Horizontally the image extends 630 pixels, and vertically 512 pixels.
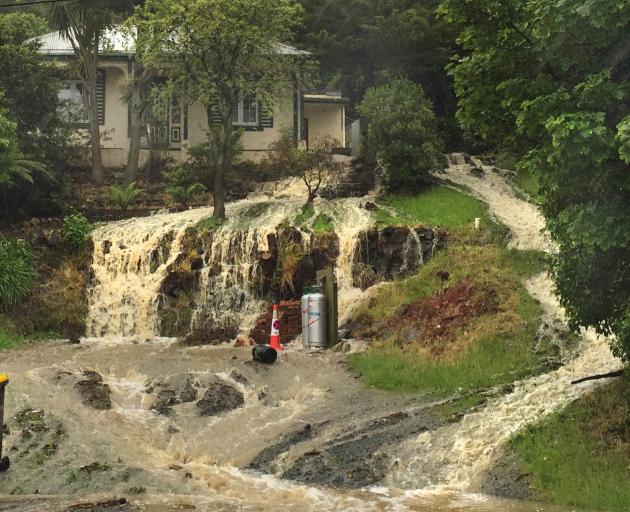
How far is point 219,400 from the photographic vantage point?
490 inches

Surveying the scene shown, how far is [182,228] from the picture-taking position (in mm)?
21594

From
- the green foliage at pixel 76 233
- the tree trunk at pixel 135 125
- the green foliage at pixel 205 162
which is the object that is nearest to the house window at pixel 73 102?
the tree trunk at pixel 135 125

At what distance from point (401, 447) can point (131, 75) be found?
24.7m

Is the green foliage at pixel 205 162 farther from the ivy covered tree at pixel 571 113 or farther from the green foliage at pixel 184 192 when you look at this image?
the ivy covered tree at pixel 571 113

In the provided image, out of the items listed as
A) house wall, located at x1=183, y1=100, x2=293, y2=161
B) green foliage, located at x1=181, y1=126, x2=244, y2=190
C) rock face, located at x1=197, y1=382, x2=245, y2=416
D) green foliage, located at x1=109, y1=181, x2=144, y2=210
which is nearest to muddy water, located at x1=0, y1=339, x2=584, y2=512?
rock face, located at x1=197, y1=382, x2=245, y2=416

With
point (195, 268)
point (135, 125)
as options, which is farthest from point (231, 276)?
point (135, 125)

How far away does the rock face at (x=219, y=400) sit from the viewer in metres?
12.1

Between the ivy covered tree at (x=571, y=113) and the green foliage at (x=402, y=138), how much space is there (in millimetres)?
14097

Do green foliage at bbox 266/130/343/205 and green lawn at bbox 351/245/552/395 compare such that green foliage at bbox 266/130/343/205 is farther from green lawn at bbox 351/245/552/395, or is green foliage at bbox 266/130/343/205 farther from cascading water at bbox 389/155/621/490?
cascading water at bbox 389/155/621/490

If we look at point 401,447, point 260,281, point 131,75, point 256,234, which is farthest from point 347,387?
point 131,75

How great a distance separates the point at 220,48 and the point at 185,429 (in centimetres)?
1498

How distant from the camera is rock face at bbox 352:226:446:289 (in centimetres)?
1975

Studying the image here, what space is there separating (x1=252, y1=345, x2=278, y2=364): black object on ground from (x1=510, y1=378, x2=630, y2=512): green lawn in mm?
6106

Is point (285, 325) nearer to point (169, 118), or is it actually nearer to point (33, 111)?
point (33, 111)
